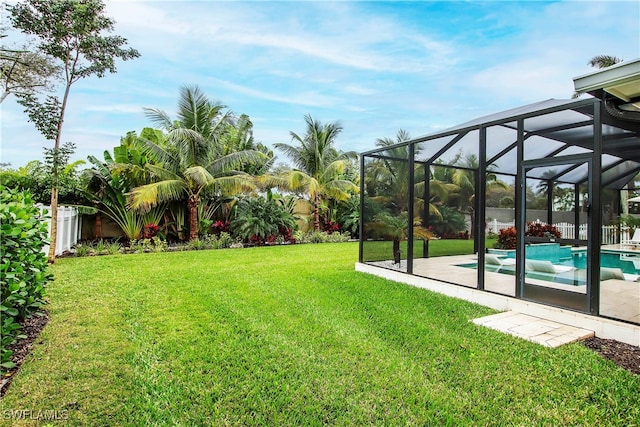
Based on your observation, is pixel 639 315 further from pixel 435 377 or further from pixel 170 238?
pixel 170 238

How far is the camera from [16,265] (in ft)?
10.4

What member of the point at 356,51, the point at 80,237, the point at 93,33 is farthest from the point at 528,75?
the point at 80,237

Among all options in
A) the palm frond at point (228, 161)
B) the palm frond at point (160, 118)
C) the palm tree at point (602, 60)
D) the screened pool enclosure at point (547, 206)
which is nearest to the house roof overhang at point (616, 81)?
the screened pool enclosure at point (547, 206)

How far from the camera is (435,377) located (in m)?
3.13

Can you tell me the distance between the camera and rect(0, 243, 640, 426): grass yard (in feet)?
8.46

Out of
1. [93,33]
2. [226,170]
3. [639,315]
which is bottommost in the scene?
[639,315]

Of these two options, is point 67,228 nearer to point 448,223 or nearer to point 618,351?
point 448,223

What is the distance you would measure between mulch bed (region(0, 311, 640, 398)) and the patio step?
16 cm

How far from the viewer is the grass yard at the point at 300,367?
2.58 m

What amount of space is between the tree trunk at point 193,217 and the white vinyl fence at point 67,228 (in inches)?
142

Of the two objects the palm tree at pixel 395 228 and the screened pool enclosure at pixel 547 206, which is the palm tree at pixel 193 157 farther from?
the screened pool enclosure at pixel 547 206

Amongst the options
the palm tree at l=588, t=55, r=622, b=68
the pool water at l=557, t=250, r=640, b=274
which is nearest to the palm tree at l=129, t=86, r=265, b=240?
the pool water at l=557, t=250, r=640, b=274

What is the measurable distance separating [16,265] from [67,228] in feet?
30.2

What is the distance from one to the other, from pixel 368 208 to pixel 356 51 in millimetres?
5029
